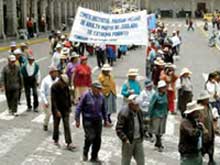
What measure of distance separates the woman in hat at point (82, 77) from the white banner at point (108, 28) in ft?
9.04

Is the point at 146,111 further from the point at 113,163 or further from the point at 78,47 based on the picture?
the point at 78,47

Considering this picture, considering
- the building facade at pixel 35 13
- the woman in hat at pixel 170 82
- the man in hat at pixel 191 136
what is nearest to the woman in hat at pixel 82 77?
the woman in hat at pixel 170 82

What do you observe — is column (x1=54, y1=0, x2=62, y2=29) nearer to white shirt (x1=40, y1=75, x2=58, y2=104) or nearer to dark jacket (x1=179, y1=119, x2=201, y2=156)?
white shirt (x1=40, y1=75, x2=58, y2=104)

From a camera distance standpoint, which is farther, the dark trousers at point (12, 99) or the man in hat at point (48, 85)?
the dark trousers at point (12, 99)

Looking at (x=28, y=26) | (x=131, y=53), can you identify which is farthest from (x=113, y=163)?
(x=28, y=26)

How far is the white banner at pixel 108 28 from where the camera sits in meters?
19.4

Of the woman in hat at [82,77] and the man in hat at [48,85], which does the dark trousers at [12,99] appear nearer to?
the woman in hat at [82,77]

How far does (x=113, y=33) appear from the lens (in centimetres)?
1970

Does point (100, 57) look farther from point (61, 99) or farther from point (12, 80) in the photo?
point (61, 99)

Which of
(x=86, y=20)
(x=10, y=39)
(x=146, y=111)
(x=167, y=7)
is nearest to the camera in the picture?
(x=146, y=111)

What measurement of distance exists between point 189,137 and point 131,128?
142 cm

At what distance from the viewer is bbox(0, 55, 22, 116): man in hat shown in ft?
51.4

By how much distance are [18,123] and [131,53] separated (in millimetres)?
24326

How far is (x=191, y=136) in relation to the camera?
8586 mm
